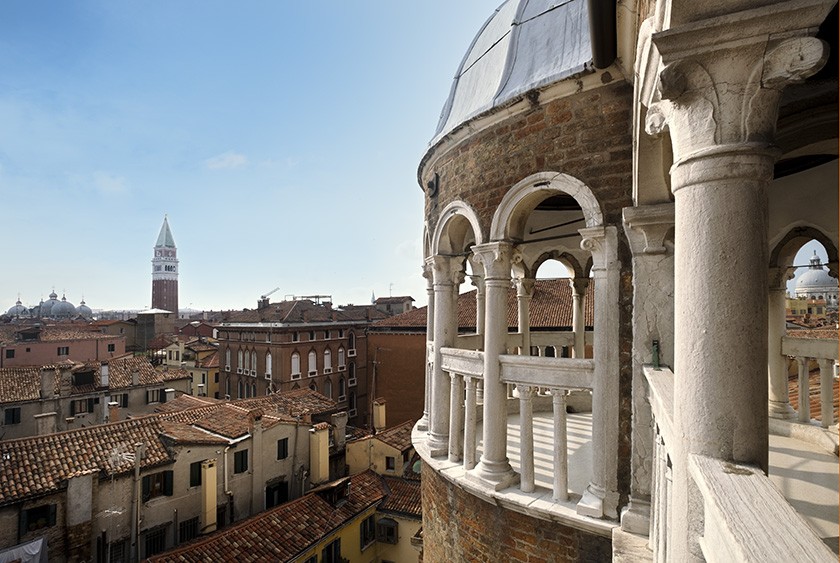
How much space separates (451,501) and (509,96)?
510cm

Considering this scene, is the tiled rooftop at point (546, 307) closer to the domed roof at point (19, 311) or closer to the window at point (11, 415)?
the window at point (11, 415)

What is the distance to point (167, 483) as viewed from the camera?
18016 mm

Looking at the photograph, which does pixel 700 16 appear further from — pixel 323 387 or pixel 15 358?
pixel 15 358

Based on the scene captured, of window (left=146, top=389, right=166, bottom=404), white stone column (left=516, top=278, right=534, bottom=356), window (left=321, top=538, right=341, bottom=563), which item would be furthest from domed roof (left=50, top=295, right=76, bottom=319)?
white stone column (left=516, top=278, right=534, bottom=356)

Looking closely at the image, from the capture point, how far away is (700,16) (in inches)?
79.1

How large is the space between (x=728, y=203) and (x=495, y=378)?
149 inches

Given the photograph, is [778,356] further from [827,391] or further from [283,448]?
[283,448]

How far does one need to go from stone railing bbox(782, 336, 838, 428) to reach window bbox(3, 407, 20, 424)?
113 ft

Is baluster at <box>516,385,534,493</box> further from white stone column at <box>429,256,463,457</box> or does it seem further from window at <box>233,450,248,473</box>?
window at <box>233,450,248,473</box>

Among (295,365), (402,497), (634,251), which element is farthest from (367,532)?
(634,251)

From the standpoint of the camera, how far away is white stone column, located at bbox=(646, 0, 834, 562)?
192 centimetres

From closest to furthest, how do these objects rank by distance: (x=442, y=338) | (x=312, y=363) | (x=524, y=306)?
(x=442, y=338) → (x=524, y=306) → (x=312, y=363)

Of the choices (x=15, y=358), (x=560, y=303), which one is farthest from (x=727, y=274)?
(x=15, y=358)

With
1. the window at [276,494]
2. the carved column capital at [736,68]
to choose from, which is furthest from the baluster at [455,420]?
the window at [276,494]
